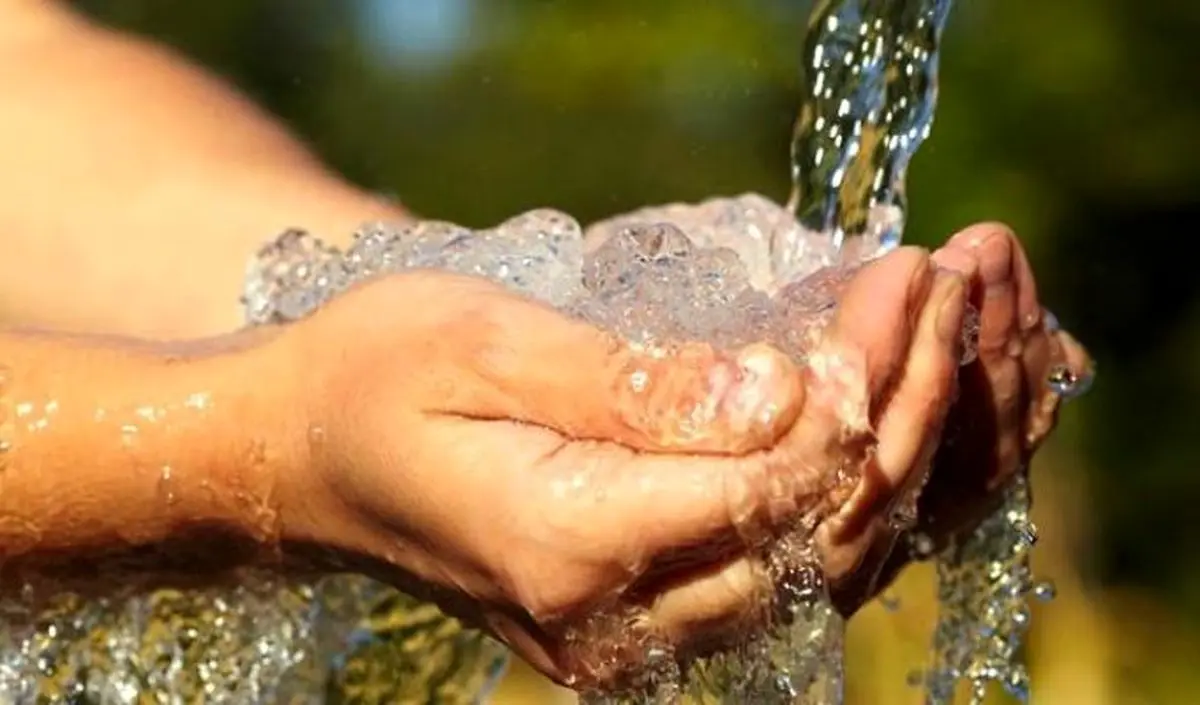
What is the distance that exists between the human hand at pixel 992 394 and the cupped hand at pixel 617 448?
16 centimetres

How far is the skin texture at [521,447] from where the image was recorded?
0.73m

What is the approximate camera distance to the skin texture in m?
0.73

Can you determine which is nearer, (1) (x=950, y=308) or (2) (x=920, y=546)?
(1) (x=950, y=308)

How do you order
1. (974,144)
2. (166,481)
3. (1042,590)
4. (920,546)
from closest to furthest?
(166,481)
(920,546)
(1042,590)
(974,144)

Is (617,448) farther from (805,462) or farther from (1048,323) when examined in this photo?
(1048,323)

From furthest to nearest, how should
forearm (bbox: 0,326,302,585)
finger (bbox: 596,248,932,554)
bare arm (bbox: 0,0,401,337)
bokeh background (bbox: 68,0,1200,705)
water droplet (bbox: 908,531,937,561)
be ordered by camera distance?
1. bokeh background (bbox: 68,0,1200,705)
2. bare arm (bbox: 0,0,401,337)
3. water droplet (bbox: 908,531,937,561)
4. forearm (bbox: 0,326,302,585)
5. finger (bbox: 596,248,932,554)

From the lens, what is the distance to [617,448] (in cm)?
73

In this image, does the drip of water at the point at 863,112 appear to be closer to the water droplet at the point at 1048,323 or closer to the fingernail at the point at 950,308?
the water droplet at the point at 1048,323

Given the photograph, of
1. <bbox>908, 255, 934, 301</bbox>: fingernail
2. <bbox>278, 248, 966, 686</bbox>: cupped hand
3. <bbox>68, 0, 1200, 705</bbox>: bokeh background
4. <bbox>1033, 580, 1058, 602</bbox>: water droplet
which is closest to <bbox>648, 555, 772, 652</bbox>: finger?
<bbox>278, 248, 966, 686</bbox>: cupped hand

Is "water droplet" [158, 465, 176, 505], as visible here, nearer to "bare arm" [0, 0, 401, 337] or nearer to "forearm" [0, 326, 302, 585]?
"forearm" [0, 326, 302, 585]

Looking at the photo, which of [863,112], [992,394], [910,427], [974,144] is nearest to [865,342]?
[910,427]

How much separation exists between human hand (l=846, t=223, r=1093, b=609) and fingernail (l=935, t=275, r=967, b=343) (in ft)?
0.42

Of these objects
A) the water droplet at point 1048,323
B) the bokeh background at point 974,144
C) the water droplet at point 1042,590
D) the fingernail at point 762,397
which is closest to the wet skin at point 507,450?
the fingernail at point 762,397

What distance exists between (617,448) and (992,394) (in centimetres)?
30
